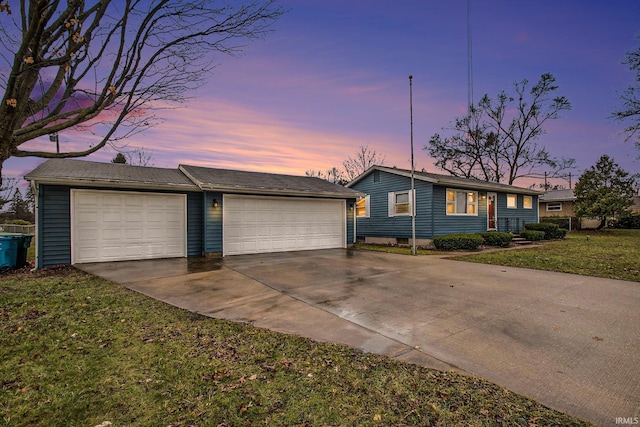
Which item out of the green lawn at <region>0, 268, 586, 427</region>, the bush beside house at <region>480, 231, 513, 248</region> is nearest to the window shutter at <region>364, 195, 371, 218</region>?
the bush beside house at <region>480, 231, 513, 248</region>

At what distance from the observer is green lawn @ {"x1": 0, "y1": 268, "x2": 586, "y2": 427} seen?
7.11 feet

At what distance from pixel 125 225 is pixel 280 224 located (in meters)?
5.46

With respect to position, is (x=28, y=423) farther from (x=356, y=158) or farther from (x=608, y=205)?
(x=356, y=158)

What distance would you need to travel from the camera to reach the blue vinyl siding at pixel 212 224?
10898 millimetres

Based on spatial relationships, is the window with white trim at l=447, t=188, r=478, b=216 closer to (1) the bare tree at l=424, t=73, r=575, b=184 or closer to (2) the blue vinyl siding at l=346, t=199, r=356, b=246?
(2) the blue vinyl siding at l=346, t=199, r=356, b=246

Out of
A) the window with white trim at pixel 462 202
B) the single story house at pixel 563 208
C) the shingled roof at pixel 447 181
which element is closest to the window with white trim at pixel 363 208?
the shingled roof at pixel 447 181

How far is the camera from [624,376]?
278 cm

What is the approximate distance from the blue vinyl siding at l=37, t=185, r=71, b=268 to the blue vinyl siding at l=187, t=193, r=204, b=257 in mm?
3408

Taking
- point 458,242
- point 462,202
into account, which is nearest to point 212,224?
point 458,242

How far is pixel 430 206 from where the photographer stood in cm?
1414

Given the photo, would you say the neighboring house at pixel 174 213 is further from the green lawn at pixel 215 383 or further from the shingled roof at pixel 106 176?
the green lawn at pixel 215 383

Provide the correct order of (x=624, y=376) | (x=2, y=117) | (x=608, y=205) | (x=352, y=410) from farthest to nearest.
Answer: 1. (x=608, y=205)
2. (x=2, y=117)
3. (x=624, y=376)
4. (x=352, y=410)

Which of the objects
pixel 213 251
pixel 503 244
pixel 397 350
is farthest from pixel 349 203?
pixel 397 350

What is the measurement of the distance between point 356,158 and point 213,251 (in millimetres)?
25261
